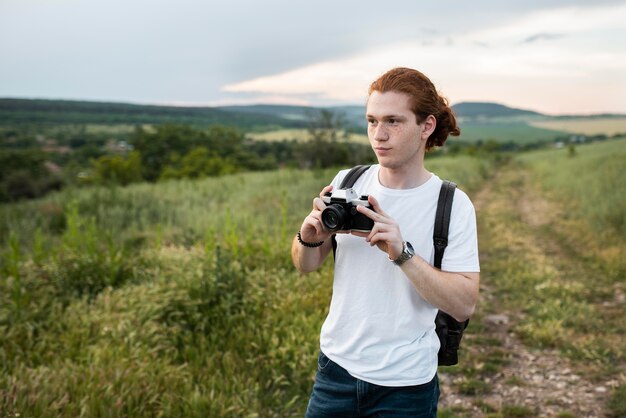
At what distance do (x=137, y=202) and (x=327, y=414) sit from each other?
12.4 metres

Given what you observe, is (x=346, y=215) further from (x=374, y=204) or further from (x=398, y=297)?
(x=398, y=297)

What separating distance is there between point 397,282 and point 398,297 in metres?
0.06

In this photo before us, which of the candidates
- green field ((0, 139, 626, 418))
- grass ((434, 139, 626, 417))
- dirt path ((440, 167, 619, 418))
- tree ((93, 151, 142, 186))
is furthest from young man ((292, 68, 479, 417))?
tree ((93, 151, 142, 186))

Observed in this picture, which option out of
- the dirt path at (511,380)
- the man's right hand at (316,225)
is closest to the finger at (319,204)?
the man's right hand at (316,225)

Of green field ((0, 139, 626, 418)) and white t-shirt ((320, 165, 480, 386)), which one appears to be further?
green field ((0, 139, 626, 418))

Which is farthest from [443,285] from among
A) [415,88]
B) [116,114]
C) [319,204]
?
[116,114]

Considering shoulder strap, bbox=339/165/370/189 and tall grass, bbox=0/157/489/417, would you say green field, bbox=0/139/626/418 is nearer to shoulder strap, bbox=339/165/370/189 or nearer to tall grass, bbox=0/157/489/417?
tall grass, bbox=0/157/489/417

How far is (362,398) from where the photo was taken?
6.08ft

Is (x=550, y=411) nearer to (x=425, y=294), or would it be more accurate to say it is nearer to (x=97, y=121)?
(x=425, y=294)

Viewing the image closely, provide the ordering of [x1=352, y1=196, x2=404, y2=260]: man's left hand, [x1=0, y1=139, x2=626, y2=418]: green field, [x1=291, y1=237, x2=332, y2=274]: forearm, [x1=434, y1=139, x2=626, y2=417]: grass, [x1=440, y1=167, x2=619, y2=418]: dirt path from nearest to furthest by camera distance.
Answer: [x1=352, y1=196, x2=404, y2=260]: man's left hand, [x1=291, y1=237, x2=332, y2=274]: forearm, [x1=0, y1=139, x2=626, y2=418]: green field, [x1=440, y1=167, x2=619, y2=418]: dirt path, [x1=434, y1=139, x2=626, y2=417]: grass

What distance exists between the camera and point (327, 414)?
1.92m

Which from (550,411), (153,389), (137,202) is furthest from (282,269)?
(137,202)

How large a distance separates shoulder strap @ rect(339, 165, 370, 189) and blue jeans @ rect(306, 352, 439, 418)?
0.69 metres

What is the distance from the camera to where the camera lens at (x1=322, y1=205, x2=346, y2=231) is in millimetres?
1720
